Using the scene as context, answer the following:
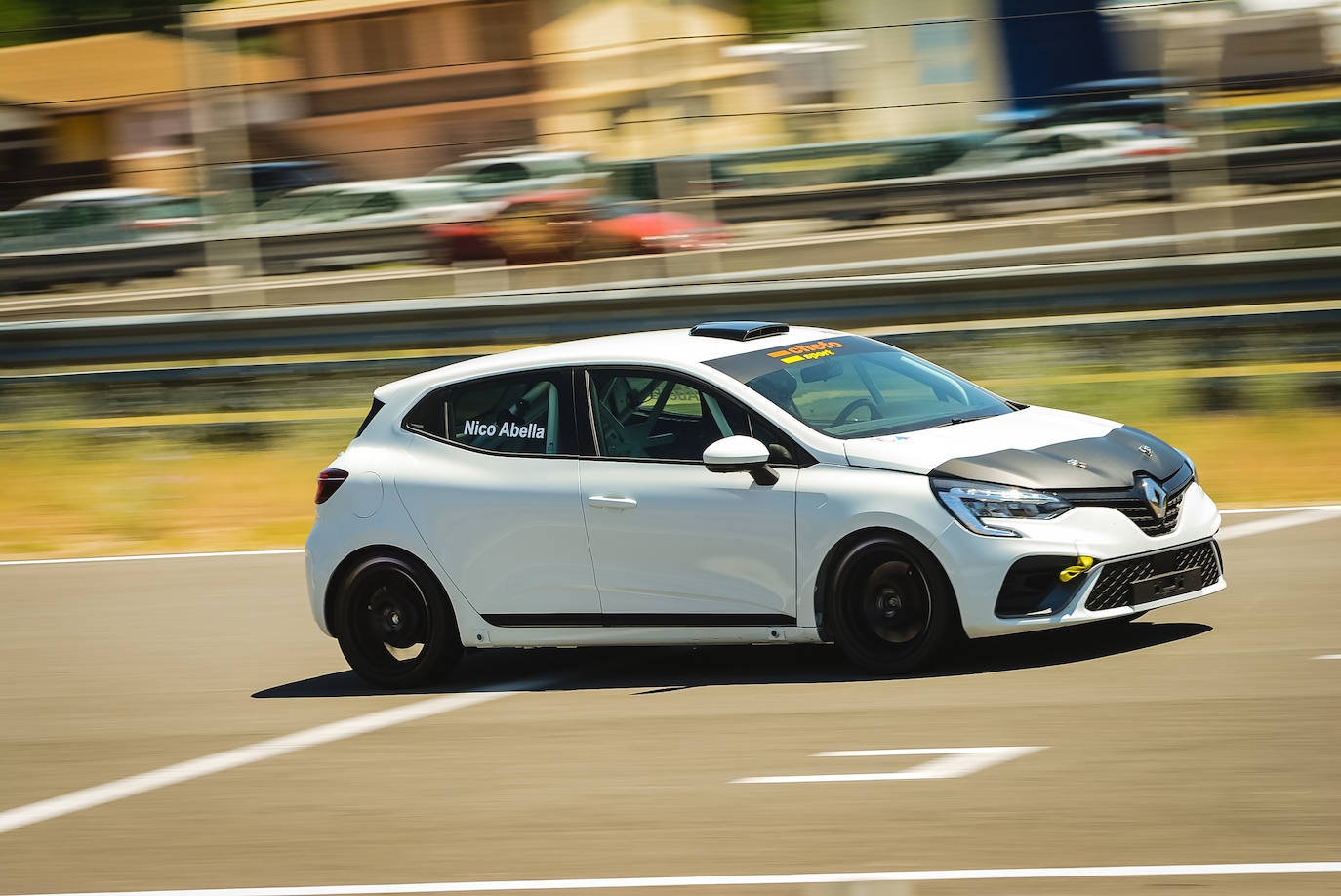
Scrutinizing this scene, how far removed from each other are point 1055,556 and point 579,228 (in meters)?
8.08

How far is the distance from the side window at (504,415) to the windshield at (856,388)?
0.70m

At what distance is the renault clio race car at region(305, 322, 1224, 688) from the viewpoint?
7.22 m

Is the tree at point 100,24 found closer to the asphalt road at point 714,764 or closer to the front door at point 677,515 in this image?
the asphalt road at point 714,764

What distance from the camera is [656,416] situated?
26.2ft

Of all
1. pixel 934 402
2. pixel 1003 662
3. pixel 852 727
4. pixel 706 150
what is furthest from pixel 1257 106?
pixel 852 727

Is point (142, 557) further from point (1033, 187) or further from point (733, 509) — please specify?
point (1033, 187)

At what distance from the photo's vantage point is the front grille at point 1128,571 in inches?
284

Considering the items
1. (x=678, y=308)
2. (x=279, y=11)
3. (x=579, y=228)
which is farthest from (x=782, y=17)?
(x=279, y=11)

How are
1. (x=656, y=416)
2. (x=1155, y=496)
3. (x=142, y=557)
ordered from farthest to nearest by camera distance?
(x=142, y=557) → (x=656, y=416) → (x=1155, y=496)

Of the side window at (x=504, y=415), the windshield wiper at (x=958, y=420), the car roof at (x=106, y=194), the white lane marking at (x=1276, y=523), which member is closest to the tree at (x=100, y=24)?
the car roof at (x=106, y=194)

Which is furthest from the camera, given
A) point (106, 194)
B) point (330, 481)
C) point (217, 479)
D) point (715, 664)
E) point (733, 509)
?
Result: point (106, 194)

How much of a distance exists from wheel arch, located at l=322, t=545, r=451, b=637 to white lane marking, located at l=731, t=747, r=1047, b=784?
251cm

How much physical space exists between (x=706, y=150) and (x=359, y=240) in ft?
9.90

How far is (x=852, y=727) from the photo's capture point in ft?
22.3
